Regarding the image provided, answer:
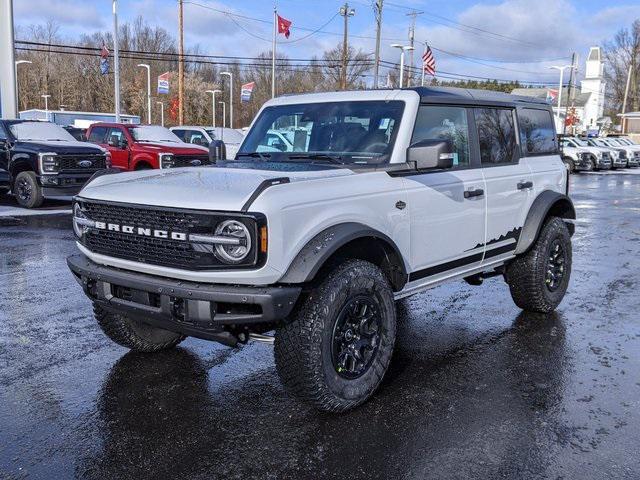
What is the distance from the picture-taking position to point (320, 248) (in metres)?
3.52

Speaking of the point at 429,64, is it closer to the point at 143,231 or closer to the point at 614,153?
the point at 614,153

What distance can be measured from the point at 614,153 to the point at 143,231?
3478cm

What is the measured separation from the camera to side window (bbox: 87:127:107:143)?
18.0m

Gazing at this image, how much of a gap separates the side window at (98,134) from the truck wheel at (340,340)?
1575 cm

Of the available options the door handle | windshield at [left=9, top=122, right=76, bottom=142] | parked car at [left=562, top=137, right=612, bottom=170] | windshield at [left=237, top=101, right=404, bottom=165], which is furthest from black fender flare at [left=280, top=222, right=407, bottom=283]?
parked car at [left=562, top=137, right=612, bottom=170]

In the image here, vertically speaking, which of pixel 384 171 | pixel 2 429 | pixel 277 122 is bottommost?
pixel 2 429

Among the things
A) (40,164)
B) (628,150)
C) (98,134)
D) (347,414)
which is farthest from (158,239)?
(628,150)

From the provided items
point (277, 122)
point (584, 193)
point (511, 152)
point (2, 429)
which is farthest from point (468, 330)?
point (584, 193)

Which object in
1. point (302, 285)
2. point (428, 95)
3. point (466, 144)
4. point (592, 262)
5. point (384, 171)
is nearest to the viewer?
point (302, 285)

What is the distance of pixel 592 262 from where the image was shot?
8.82m

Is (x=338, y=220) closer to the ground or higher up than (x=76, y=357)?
higher up

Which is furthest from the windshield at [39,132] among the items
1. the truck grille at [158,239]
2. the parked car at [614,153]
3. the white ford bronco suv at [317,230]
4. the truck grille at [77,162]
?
the parked car at [614,153]

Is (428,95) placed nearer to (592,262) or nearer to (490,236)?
(490,236)

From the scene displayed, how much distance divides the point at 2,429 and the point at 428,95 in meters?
3.54
